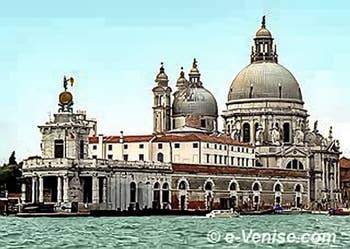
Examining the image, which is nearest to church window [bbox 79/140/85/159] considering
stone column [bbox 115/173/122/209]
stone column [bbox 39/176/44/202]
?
stone column [bbox 115/173/122/209]

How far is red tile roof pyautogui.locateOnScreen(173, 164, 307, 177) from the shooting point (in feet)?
305

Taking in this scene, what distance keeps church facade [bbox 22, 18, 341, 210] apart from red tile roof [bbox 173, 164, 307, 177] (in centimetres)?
10

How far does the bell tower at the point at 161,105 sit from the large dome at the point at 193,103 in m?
1.25

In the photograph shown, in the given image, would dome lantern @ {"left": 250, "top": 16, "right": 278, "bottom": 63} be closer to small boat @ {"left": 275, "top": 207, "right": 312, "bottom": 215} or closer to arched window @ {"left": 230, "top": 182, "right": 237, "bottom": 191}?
small boat @ {"left": 275, "top": 207, "right": 312, "bottom": 215}

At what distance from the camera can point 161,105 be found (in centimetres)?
11012

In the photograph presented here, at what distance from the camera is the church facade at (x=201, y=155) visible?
84.6 meters

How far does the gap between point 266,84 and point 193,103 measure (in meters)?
7.09

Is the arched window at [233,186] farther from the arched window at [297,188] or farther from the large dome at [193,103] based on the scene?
the large dome at [193,103]

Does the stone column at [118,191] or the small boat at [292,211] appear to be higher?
the stone column at [118,191]

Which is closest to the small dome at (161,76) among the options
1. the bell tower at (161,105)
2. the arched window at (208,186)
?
the bell tower at (161,105)

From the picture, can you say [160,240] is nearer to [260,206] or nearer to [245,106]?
[260,206]

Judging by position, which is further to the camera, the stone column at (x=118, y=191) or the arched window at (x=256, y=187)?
the arched window at (x=256, y=187)

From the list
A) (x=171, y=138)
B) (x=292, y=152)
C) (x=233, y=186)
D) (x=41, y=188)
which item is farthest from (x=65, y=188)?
(x=292, y=152)

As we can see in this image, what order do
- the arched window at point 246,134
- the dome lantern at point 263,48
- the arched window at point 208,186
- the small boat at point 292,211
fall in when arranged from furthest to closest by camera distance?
the dome lantern at point 263,48 → the arched window at point 246,134 → the small boat at point 292,211 → the arched window at point 208,186
